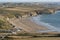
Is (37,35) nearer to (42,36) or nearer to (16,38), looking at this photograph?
(42,36)

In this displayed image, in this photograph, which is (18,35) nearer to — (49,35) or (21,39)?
(21,39)

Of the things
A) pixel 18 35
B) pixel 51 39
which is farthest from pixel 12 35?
pixel 51 39

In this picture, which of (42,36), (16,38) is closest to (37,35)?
(42,36)

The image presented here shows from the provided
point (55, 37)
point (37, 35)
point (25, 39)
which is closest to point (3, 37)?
point (25, 39)

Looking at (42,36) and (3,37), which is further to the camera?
(42,36)

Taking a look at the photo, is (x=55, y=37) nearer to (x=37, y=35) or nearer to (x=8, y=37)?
(x=37, y=35)

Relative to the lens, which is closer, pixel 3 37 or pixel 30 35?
pixel 3 37

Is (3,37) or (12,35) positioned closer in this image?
(3,37)
